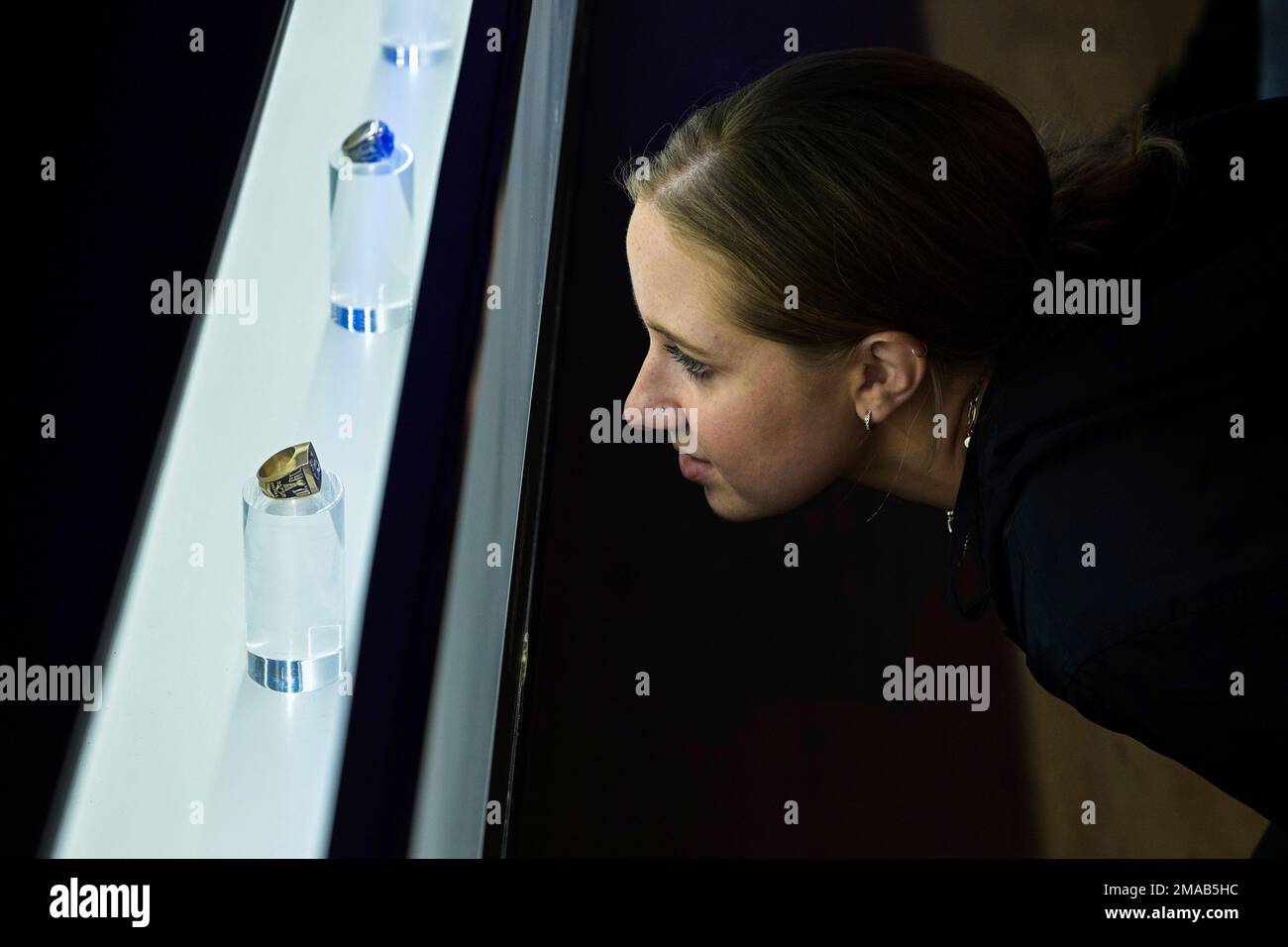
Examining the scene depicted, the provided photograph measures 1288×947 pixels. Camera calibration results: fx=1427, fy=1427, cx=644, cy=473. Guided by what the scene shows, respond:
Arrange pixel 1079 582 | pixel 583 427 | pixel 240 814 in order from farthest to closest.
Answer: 1. pixel 583 427
2. pixel 1079 582
3. pixel 240 814

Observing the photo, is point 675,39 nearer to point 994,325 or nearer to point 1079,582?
point 994,325

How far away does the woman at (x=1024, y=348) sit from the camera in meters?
0.93

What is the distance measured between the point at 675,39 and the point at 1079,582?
1.83 metres

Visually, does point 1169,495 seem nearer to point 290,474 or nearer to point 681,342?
point 681,342

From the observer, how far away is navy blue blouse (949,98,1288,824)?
0.90m

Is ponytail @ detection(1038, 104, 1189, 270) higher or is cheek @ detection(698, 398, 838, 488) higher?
ponytail @ detection(1038, 104, 1189, 270)

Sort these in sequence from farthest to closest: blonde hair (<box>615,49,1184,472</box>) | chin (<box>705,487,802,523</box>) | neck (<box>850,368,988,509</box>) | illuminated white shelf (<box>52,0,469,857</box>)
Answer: chin (<box>705,487,802,523</box>)
neck (<box>850,368,988,509</box>)
blonde hair (<box>615,49,1184,472</box>)
illuminated white shelf (<box>52,0,469,857</box>)

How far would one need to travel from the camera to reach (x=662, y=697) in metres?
1.66

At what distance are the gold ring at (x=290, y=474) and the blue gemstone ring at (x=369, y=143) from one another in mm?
420

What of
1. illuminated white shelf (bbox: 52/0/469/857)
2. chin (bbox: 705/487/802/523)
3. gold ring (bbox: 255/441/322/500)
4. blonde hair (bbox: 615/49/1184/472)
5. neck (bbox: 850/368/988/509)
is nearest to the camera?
illuminated white shelf (bbox: 52/0/469/857)

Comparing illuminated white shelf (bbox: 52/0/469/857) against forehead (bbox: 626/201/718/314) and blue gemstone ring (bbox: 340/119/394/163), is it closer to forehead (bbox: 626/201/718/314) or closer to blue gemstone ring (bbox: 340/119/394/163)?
blue gemstone ring (bbox: 340/119/394/163)

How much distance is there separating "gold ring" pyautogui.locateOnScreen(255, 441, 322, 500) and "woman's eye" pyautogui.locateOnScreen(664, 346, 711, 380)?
40 centimetres

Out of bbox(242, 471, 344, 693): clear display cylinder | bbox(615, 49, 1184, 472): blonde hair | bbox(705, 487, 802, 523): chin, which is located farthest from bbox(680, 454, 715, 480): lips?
bbox(242, 471, 344, 693): clear display cylinder

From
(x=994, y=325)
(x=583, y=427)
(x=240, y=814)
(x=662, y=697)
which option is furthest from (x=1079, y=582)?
(x=583, y=427)
